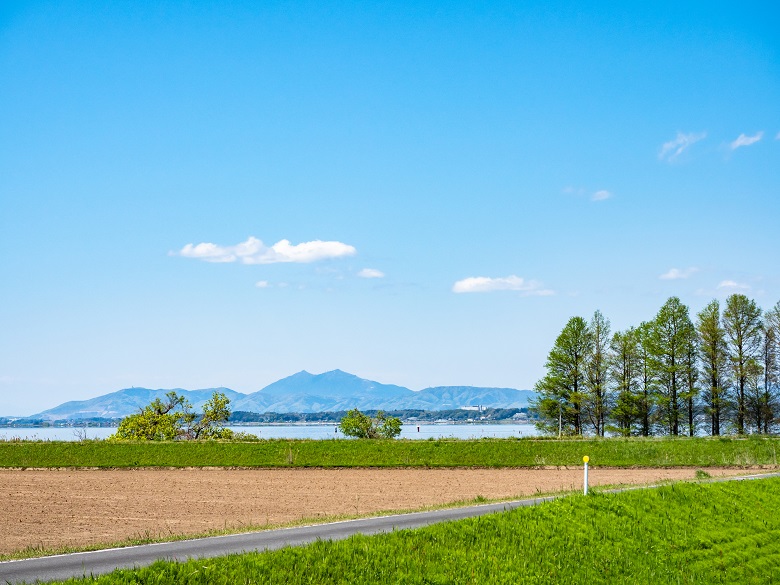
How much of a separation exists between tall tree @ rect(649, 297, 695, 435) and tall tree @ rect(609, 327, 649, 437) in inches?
95.0

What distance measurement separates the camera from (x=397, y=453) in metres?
59.0

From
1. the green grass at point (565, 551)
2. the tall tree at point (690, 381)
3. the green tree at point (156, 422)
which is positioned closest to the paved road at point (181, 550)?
the green grass at point (565, 551)

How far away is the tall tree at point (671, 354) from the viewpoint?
77812mm

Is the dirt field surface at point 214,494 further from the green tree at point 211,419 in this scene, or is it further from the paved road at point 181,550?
the green tree at point 211,419

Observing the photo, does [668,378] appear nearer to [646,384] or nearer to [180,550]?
[646,384]

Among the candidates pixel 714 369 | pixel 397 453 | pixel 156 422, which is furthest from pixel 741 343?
pixel 156 422

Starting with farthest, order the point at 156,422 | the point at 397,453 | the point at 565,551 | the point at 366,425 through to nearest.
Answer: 1. the point at 366,425
2. the point at 156,422
3. the point at 397,453
4. the point at 565,551

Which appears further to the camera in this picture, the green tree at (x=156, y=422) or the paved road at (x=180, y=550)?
the green tree at (x=156, y=422)

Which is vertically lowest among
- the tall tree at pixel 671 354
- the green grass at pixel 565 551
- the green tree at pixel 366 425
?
the green tree at pixel 366 425

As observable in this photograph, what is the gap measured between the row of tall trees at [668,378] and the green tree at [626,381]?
101mm

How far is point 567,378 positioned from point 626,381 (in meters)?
5.92

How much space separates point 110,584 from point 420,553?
639cm

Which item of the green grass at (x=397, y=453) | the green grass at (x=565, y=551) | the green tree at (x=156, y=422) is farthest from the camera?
the green tree at (x=156, y=422)

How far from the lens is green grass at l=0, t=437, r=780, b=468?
5716cm
